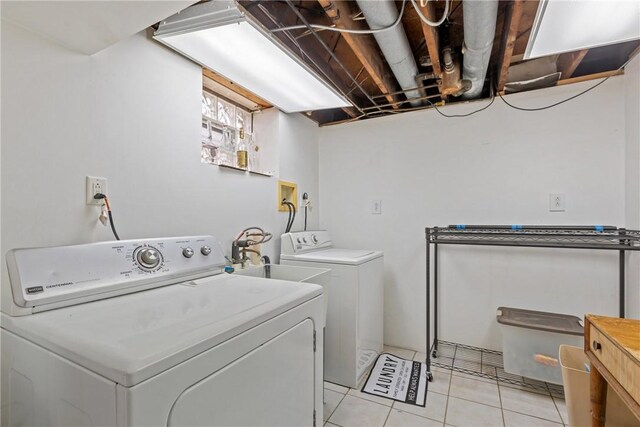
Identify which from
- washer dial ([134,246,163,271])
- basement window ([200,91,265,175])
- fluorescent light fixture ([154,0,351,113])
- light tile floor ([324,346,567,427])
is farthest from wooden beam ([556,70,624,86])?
washer dial ([134,246,163,271])

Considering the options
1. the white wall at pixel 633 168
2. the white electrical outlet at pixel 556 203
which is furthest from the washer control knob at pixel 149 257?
the white wall at pixel 633 168

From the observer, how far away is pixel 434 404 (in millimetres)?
1798

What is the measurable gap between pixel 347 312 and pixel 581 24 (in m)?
1.91

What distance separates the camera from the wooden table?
882mm

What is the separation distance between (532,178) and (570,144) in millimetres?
311

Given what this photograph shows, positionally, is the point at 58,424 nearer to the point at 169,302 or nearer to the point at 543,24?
the point at 169,302

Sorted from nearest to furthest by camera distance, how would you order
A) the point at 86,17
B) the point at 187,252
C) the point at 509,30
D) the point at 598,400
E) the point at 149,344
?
the point at 149,344
the point at 86,17
the point at 598,400
the point at 187,252
the point at 509,30

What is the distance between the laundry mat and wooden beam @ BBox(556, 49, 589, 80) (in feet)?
7.38

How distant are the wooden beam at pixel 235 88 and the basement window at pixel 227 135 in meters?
0.11

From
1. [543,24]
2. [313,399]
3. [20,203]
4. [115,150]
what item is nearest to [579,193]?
[543,24]

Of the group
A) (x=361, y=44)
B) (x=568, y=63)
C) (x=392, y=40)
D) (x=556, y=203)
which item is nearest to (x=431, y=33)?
(x=392, y=40)

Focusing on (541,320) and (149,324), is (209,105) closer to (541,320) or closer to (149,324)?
(149,324)

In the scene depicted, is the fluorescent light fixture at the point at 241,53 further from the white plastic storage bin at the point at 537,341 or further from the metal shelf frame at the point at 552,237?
the white plastic storage bin at the point at 537,341

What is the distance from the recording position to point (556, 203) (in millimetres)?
2076
